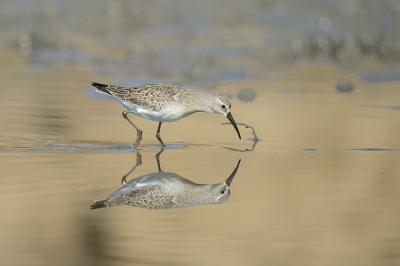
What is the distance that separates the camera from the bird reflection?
6008 millimetres

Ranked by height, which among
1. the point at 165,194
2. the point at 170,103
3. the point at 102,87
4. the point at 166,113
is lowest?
the point at 165,194

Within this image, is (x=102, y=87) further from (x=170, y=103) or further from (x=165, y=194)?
(x=165, y=194)

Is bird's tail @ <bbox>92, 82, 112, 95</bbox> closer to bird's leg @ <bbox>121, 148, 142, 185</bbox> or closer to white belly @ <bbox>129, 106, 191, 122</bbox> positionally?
white belly @ <bbox>129, 106, 191, 122</bbox>

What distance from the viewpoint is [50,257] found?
15.6 feet

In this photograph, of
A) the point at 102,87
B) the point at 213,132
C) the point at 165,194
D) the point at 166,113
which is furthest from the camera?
the point at 213,132

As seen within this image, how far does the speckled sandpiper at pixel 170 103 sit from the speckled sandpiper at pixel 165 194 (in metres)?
1.87

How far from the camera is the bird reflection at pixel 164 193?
601cm

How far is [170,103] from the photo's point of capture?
28.3 feet

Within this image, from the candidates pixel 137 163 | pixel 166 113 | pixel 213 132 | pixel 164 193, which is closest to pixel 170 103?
pixel 166 113

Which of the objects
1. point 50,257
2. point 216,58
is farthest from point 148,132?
point 216,58

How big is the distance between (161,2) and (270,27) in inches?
105

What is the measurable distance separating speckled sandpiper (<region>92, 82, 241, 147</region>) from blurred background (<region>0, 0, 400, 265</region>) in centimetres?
32

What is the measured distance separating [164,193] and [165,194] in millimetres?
26

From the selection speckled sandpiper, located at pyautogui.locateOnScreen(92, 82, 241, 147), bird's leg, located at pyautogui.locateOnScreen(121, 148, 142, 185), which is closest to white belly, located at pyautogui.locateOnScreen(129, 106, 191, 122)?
speckled sandpiper, located at pyautogui.locateOnScreen(92, 82, 241, 147)
